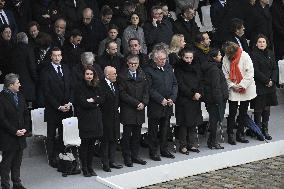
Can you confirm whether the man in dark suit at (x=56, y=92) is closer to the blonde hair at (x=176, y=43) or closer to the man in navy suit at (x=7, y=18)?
the blonde hair at (x=176, y=43)

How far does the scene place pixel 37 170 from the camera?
35.1 ft

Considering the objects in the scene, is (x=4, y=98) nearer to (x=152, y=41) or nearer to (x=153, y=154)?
(x=153, y=154)

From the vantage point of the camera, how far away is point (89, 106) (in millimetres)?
10047

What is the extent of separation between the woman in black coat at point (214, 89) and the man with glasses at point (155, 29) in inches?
56.6

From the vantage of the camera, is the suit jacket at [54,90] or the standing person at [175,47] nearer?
the suit jacket at [54,90]

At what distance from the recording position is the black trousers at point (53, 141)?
10.6 metres

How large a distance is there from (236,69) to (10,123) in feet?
13.2

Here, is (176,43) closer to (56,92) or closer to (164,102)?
(164,102)

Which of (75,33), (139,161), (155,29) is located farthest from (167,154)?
(155,29)

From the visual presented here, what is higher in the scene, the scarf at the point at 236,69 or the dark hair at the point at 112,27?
the dark hair at the point at 112,27

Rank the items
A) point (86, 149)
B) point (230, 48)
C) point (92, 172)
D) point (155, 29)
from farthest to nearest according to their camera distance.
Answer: point (155, 29)
point (230, 48)
point (92, 172)
point (86, 149)

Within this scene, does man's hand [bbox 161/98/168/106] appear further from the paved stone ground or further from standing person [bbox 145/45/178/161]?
the paved stone ground

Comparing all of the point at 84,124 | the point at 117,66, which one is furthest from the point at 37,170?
the point at 117,66

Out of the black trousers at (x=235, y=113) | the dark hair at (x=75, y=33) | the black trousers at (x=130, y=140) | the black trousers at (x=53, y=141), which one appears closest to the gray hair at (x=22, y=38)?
the dark hair at (x=75, y=33)
